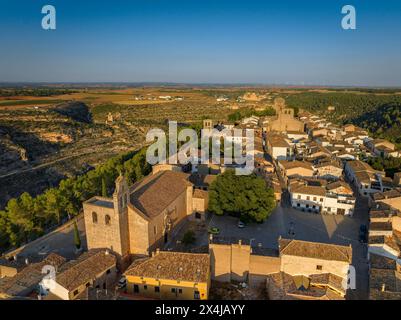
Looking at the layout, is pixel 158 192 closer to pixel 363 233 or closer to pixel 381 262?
pixel 381 262

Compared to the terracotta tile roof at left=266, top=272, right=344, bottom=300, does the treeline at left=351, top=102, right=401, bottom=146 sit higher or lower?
higher

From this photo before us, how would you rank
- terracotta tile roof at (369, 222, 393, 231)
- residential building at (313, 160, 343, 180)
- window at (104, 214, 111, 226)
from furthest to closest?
residential building at (313, 160, 343, 180) < terracotta tile roof at (369, 222, 393, 231) < window at (104, 214, 111, 226)

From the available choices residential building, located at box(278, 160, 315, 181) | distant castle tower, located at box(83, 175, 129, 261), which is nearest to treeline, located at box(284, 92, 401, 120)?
residential building, located at box(278, 160, 315, 181)

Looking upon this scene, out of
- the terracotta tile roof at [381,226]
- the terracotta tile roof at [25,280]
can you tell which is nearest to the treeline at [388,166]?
the terracotta tile roof at [381,226]

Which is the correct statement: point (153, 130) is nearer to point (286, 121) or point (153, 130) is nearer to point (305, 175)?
point (286, 121)

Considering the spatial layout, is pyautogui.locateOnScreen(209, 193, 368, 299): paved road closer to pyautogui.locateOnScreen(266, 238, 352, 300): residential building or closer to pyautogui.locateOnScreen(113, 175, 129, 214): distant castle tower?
pyautogui.locateOnScreen(266, 238, 352, 300): residential building

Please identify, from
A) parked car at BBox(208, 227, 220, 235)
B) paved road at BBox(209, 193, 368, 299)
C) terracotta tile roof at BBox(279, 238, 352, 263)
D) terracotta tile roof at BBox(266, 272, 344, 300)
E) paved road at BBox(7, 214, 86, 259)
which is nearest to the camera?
terracotta tile roof at BBox(266, 272, 344, 300)

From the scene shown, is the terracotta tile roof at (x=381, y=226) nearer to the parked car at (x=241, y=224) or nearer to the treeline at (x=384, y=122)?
the parked car at (x=241, y=224)
